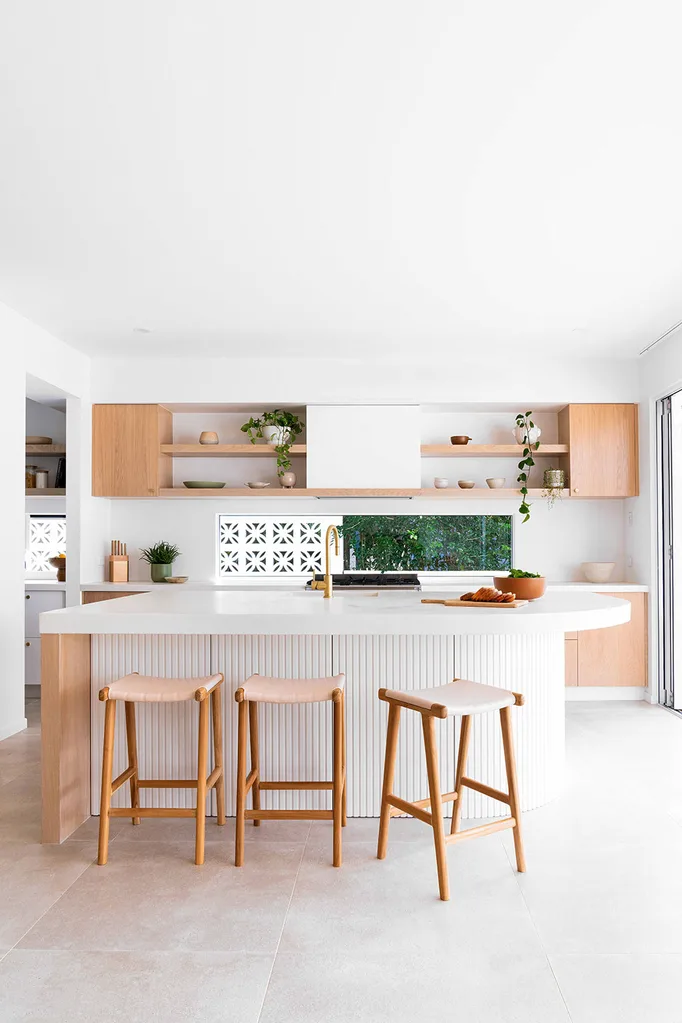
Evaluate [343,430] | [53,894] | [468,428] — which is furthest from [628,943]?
[468,428]

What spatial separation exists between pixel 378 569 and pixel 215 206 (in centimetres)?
364

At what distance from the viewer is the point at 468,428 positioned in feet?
21.0

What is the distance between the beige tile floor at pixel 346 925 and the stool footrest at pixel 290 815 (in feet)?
0.46

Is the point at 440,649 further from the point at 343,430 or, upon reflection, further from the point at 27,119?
the point at 343,430

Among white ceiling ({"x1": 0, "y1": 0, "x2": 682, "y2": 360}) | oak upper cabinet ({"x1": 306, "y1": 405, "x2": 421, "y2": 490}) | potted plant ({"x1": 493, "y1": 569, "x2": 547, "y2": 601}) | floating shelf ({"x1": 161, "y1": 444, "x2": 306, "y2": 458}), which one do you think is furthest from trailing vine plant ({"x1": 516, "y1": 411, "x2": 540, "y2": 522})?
potted plant ({"x1": 493, "y1": 569, "x2": 547, "y2": 601})

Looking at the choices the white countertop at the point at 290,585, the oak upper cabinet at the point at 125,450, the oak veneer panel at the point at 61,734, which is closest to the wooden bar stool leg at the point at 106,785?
the oak veneer panel at the point at 61,734

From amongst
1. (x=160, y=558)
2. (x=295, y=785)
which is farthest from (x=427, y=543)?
(x=295, y=785)

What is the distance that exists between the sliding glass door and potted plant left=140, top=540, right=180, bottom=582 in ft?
12.1

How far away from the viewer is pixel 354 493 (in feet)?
19.5

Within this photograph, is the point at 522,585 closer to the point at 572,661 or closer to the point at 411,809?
the point at 411,809

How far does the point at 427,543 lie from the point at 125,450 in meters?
2.49

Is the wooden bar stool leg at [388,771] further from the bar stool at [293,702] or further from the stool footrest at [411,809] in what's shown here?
the bar stool at [293,702]

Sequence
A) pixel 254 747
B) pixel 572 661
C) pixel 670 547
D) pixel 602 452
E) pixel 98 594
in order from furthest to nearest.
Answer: pixel 602 452 → pixel 98 594 → pixel 572 661 → pixel 670 547 → pixel 254 747

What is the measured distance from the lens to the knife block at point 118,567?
19.6 feet
